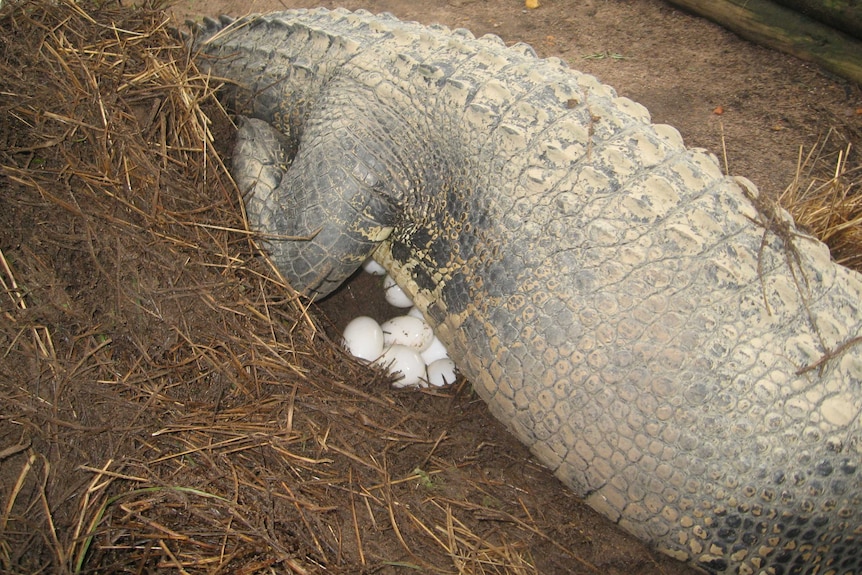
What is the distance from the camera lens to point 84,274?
2.27 meters

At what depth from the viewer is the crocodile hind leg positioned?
2453mm

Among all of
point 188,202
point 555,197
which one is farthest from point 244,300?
point 555,197

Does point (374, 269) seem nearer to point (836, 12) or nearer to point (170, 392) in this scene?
point (170, 392)

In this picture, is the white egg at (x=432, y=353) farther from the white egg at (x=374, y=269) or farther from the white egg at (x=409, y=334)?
the white egg at (x=374, y=269)

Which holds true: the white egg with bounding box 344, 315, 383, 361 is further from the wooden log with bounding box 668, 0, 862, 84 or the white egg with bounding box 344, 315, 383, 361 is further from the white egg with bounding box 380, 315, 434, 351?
the wooden log with bounding box 668, 0, 862, 84

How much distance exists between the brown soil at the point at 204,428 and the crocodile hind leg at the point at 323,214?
0.11m

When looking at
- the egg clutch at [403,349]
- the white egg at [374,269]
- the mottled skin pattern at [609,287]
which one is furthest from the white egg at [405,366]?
the white egg at [374,269]

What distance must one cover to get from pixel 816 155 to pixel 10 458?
3.67 meters

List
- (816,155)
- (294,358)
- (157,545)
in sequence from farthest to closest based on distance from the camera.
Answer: (816,155)
(294,358)
(157,545)

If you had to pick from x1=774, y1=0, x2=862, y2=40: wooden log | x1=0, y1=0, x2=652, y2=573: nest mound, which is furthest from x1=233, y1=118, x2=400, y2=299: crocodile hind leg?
x1=774, y1=0, x2=862, y2=40: wooden log

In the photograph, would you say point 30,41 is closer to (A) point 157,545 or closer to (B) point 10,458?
(B) point 10,458

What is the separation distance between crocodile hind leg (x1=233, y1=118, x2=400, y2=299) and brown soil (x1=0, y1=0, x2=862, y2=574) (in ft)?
0.37

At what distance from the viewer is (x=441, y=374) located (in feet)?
8.99

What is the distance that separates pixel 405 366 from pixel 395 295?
420 millimetres
